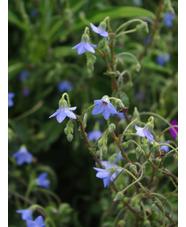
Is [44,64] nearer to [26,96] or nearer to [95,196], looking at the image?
[26,96]

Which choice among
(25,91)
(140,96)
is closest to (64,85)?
(25,91)

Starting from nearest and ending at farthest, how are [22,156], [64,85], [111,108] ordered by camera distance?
[111,108] < [22,156] < [64,85]

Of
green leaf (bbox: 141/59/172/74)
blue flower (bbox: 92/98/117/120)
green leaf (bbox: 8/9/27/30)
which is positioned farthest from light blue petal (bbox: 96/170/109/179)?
green leaf (bbox: 8/9/27/30)

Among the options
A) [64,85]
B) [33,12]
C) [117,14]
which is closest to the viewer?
[117,14]

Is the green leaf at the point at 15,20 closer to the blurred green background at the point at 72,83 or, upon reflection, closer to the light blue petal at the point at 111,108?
the blurred green background at the point at 72,83

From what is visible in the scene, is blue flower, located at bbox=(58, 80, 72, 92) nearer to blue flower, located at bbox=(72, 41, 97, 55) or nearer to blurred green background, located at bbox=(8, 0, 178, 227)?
blurred green background, located at bbox=(8, 0, 178, 227)

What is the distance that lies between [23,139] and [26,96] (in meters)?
0.30

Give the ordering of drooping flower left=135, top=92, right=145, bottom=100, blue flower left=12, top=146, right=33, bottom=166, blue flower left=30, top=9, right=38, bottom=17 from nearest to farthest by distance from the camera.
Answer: blue flower left=12, top=146, right=33, bottom=166
drooping flower left=135, top=92, right=145, bottom=100
blue flower left=30, top=9, right=38, bottom=17

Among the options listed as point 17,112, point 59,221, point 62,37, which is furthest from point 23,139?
point 62,37

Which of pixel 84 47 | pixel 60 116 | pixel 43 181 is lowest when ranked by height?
→ pixel 43 181

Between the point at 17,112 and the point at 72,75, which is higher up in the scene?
the point at 72,75

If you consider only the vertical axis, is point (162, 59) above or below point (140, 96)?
above

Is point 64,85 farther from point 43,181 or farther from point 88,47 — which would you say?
point 88,47

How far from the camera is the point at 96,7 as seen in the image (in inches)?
68.8
